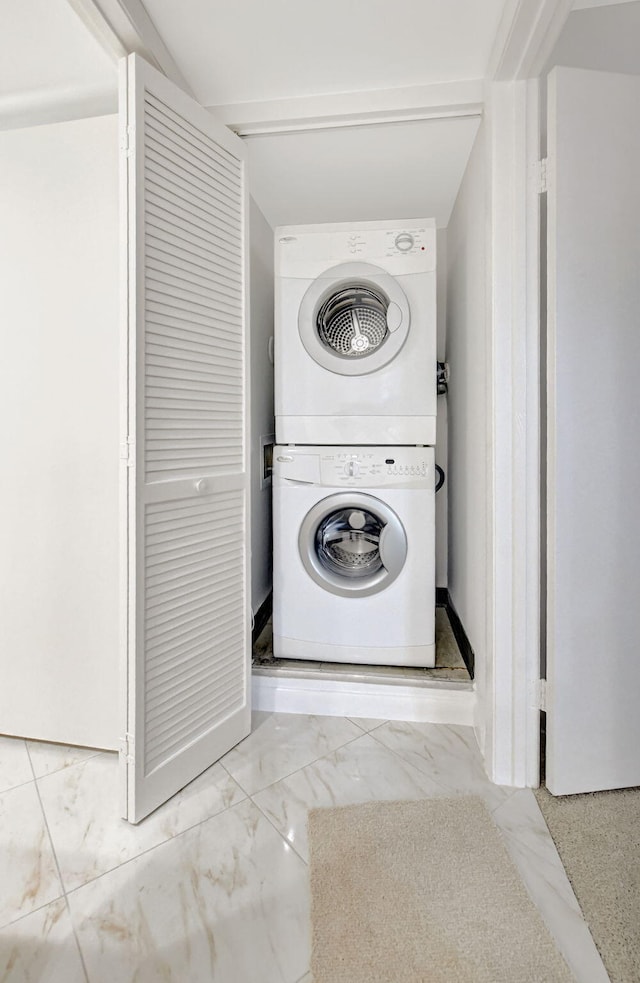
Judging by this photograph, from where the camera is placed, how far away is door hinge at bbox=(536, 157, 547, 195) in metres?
1.35

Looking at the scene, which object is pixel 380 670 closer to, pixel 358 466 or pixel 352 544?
pixel 352 544

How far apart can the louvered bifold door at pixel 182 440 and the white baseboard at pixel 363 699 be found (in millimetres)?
187

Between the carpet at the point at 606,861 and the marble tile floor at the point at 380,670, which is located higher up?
the marble tile floor at the point at 380,670

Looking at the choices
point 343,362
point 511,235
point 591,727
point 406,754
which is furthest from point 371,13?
point 406,754

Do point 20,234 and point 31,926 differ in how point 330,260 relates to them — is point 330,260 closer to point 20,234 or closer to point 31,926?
point 20,234

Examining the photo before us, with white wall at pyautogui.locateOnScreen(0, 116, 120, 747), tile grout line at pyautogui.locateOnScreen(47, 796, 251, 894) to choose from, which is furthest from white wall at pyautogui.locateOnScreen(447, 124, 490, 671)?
white wall at pyautogui.locateOnScreen(0, 116, 120, 747)

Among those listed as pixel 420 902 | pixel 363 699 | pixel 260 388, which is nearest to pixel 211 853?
pixel 420 902

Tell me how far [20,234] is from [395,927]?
86.0 inches

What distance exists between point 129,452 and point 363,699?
1264mm

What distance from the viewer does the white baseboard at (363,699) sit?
1.75 metres

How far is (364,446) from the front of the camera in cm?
187

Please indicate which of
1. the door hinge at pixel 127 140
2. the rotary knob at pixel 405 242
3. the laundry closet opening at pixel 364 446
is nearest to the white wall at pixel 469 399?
the laundry closet opening at pixel 364 446

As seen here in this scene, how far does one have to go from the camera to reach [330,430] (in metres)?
1.88

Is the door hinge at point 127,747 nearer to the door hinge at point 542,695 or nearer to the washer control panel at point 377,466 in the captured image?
the washer control panel at point 377,466
